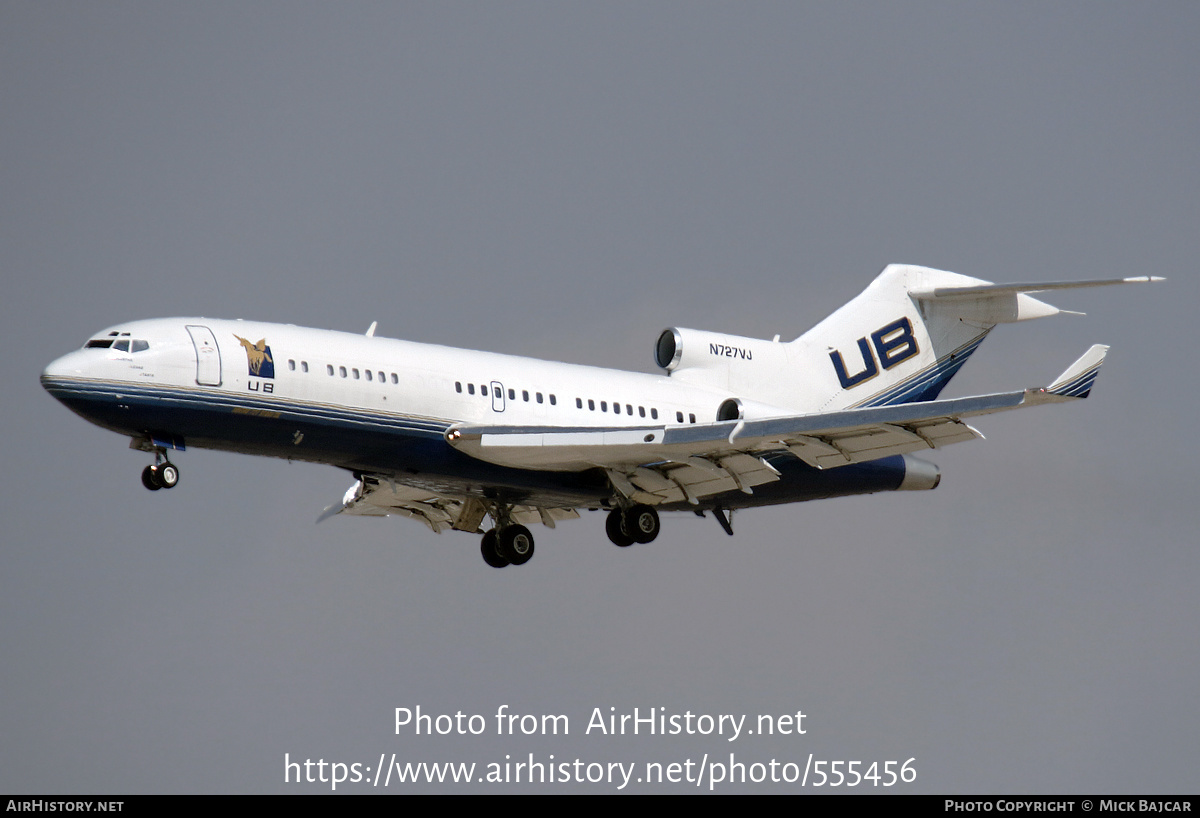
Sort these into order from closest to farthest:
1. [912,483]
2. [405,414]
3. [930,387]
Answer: [405,414], [912,483], [930,387]

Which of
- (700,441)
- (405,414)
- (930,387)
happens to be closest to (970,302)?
(930,387)

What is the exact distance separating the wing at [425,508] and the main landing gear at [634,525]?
2106mm

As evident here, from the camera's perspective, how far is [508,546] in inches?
1190

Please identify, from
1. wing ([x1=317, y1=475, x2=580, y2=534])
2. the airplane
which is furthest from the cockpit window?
wing ([x1=317, y1=475, x2=580, y2=534])

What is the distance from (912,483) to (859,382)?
8.63ft

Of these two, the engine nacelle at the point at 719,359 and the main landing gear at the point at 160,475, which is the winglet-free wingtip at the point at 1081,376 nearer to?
the engine nacelle at the point at 719,359

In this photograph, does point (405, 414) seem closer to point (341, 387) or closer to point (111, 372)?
point (341, 387)

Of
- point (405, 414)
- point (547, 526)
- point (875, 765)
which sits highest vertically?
point (405, 414)

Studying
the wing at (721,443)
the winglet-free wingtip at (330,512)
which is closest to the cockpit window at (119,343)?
the wing at (721,443)

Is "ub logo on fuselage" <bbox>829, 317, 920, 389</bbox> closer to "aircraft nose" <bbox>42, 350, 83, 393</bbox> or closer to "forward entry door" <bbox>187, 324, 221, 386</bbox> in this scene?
"forward entry door" <bbox>187, 324, 221, 386</bbox>

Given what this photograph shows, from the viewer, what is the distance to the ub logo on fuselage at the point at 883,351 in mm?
32281

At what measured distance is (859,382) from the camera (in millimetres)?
32344

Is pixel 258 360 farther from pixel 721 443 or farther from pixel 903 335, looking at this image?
pixel 903 335

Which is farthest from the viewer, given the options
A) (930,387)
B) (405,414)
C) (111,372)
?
(930,387)
